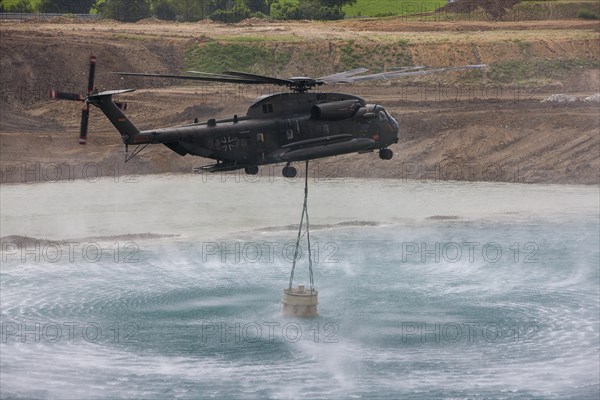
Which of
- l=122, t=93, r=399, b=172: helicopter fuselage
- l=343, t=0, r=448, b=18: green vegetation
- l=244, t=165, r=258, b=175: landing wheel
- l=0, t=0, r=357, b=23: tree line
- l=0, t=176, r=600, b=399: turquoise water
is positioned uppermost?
l=343, t=0, r=448, b=18: green vegetation

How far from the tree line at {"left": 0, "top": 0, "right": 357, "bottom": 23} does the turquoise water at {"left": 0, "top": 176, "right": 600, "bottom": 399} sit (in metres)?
46.1

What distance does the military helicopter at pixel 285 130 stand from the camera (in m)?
43.3

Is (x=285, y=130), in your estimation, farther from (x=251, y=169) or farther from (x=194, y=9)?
(x=194, y=9)

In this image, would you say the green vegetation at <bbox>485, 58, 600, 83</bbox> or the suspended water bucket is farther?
the green vegetation at <bbox>485, 58, 600, 83</bbox>

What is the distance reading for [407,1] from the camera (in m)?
157

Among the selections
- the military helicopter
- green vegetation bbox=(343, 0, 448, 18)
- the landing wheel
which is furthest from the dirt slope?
the landing wheel

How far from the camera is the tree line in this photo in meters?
135

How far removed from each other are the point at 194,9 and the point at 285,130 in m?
96.2

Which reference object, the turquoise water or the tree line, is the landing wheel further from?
the tree line

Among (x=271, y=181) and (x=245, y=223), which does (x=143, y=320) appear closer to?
(x=245, y=223)

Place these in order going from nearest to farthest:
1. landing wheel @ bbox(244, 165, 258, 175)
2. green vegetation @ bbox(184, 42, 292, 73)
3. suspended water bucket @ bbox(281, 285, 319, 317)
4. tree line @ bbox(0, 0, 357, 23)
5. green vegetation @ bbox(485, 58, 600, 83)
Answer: landing wheel @ bbox(244, 165, 258, 175)
suspended water bucket @ bbox(281, 285, 319, 317)
green vegetation @ bbox(485, 58, 600, 83)
green vegetation @ bbox(184, 42, 292, 73)
tree line @ bbox(0, 0, 357, 23)

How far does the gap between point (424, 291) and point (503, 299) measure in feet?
12.4

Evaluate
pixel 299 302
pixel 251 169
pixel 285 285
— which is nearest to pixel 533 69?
pixel 285 285

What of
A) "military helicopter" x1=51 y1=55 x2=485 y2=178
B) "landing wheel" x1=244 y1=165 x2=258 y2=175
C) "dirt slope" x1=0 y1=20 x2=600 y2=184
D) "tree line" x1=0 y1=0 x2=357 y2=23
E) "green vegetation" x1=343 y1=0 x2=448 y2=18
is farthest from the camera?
"green vegetation" x1=343 y1=0 x2=448 y2=18
